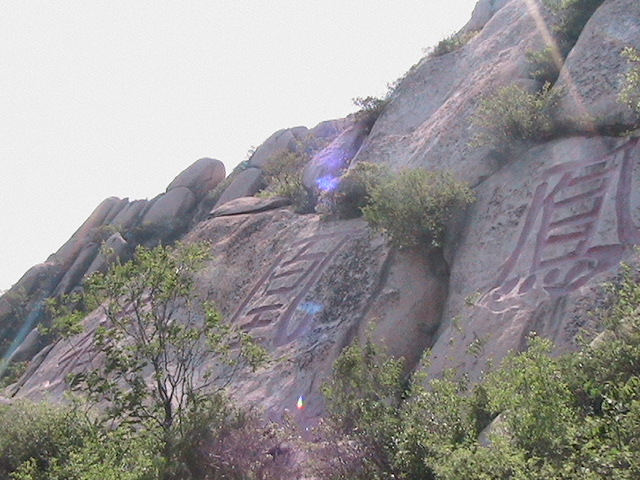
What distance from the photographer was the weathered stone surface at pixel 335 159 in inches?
610

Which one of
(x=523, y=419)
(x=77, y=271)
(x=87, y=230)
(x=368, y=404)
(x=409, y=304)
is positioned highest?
(x=87, y=230)

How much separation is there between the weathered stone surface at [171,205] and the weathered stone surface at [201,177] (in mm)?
357

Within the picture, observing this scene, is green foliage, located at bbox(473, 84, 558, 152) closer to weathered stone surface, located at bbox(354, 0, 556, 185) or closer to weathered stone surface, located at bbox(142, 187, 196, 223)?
weathered stone surface, located at bbox(354, 0, 556, 185)

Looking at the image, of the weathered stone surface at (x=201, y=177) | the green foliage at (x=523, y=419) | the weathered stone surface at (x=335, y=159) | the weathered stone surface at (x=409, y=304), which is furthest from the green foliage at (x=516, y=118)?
the weathered stone surface at (x=201, y=177)

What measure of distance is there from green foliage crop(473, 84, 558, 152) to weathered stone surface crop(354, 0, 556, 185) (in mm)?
326

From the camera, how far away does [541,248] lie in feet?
29.5

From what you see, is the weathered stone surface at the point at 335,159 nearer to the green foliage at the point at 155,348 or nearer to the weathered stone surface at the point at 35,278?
the green foliage at the point at 155,348

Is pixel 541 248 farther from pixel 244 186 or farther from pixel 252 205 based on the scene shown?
pixel 244 186

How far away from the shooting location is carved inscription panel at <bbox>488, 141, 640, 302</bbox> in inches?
324

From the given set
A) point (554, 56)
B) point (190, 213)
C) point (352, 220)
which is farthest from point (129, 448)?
point (190, 213)

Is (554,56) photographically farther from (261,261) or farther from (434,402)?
(434,402)

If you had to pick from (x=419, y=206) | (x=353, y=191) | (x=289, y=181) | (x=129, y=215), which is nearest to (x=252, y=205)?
(x=289, y=181)

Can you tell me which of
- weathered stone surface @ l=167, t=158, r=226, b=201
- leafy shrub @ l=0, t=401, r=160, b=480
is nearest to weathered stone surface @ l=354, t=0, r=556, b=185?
leafy shrub @ l=0, t=401, r=160, b=480

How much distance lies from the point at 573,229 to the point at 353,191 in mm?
4948
